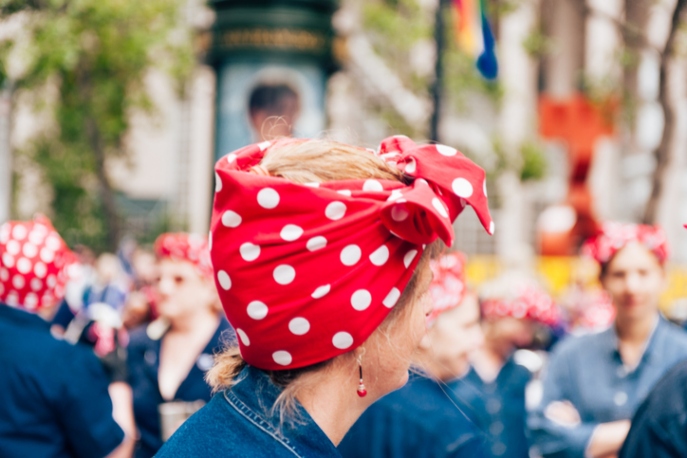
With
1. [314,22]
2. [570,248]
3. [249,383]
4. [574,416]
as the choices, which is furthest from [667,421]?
[570,248]

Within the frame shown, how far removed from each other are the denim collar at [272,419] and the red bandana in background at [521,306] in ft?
14.7

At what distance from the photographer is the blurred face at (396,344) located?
1.88 metres

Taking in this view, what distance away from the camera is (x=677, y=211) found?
23.1 m

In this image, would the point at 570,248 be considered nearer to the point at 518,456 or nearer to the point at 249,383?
the point at 518,456

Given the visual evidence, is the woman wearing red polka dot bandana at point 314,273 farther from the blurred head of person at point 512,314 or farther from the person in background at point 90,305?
the person in background at point 90,305

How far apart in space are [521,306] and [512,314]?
173 millimetres

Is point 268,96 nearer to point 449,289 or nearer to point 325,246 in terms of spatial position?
point 449,289

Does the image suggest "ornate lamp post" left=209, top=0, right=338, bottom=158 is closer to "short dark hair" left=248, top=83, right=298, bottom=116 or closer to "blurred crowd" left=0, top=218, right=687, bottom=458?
"short dark hair" left=248, top=83, right=298, bottom=116

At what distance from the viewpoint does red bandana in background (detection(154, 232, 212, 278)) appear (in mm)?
5027

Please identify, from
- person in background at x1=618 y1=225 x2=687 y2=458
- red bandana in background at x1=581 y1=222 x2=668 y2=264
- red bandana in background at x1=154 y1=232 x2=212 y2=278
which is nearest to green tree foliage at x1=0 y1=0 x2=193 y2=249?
red bandana in background at x1=154 y1=232 x2=212 y2=278

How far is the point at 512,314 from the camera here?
618 centimetres

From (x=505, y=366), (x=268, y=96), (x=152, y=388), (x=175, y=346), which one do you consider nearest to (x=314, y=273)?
(x=152, y=388)

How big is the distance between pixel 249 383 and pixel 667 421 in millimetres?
1138

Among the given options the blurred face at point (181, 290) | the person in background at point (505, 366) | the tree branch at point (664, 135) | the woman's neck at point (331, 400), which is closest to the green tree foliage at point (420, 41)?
the tree branch at point (664, 135)
